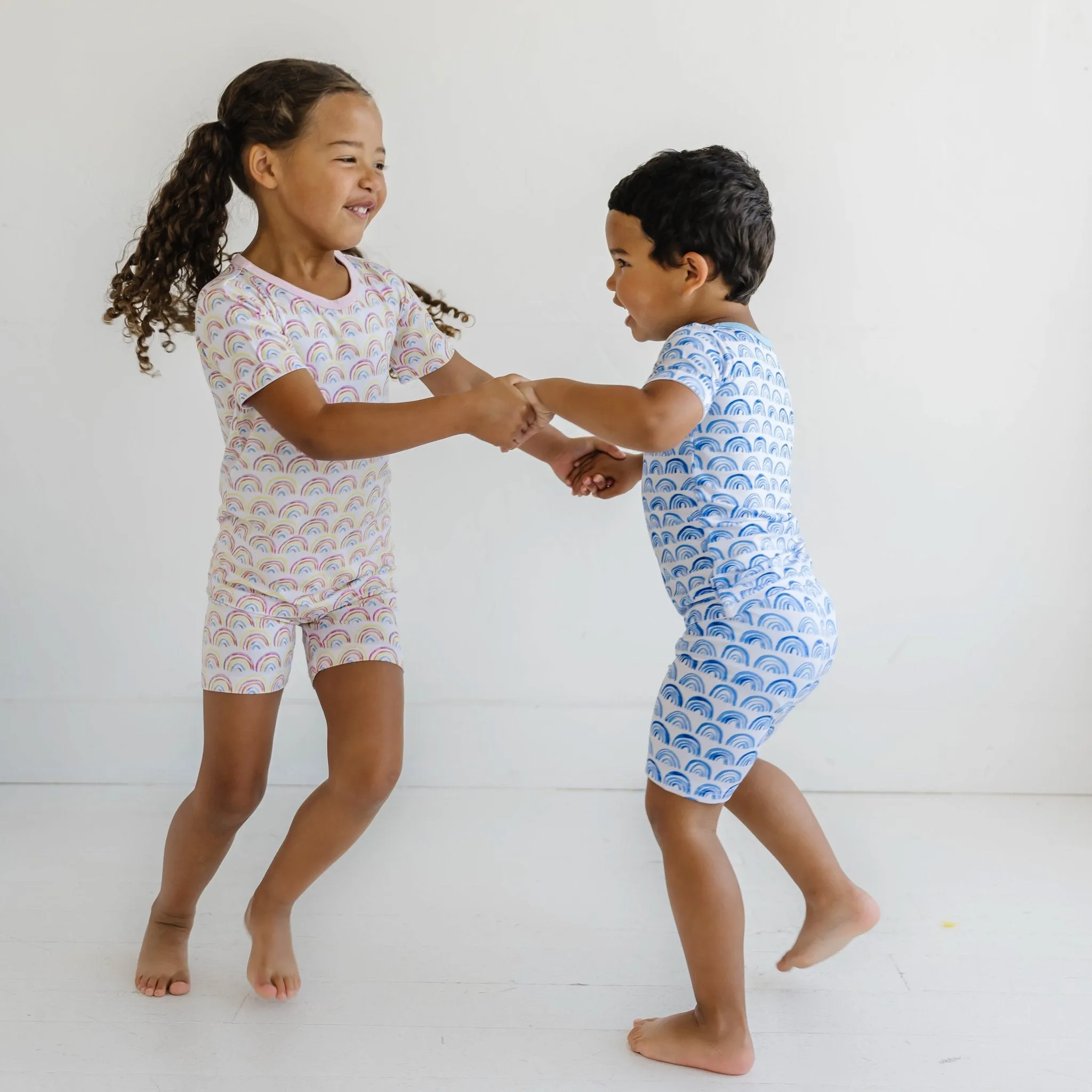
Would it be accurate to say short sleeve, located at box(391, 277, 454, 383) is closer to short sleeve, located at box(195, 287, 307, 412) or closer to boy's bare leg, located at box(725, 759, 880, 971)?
short sleeve, located at box(195, 287, 307, 412)

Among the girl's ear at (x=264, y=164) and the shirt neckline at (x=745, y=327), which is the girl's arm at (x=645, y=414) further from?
the girl's ear at (x=264, y=164)

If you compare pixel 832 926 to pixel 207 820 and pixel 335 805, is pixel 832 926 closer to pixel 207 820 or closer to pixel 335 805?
pixel 335 805

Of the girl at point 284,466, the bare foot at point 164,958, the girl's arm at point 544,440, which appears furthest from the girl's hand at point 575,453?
the bare foot at point 164,958

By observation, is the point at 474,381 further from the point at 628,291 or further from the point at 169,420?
the point at 169,420

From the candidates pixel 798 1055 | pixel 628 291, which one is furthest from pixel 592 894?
pixel 628 291

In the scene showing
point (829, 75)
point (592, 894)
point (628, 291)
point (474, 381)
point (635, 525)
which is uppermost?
point (829, 75)

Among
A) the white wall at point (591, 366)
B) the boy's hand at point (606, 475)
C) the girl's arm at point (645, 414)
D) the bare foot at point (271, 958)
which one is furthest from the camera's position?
the white wall at point (591, 366)

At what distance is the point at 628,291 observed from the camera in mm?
1349

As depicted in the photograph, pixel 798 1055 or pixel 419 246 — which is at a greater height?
pixel 419 246

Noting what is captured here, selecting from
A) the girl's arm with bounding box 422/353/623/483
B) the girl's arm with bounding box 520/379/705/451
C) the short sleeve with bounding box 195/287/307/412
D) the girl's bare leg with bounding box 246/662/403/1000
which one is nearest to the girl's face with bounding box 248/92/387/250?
the short sleeve with bounding box 195/287/307/412

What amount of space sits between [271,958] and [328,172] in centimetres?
98

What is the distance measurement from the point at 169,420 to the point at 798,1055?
1508 mm

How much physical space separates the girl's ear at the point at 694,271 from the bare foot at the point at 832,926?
79 cm

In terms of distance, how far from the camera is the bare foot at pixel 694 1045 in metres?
1.26
